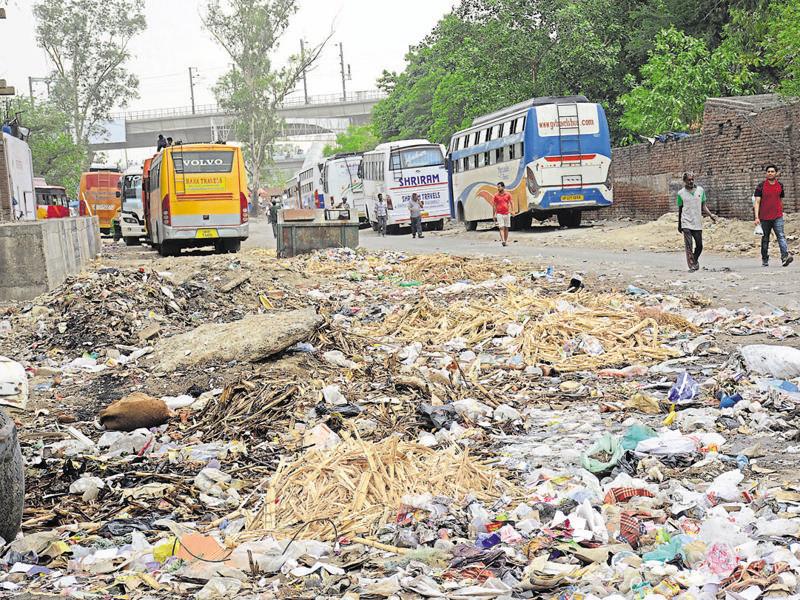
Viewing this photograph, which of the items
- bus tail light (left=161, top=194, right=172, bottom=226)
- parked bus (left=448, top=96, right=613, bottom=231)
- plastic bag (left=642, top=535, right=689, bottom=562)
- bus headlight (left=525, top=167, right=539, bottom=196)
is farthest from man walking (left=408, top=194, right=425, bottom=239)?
plastic bag (left=642, top=535, right=689, bottom=562)

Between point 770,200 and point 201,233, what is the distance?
52.6 feet

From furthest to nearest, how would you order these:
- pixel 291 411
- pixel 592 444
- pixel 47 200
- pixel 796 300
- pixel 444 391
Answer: pixel 47 200
pixel 796 300
pixel 444 391
pixel 291 411
pixel 592 444

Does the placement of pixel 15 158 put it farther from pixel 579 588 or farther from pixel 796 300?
pixel 579 588

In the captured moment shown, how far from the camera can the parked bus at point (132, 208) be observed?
122 feet

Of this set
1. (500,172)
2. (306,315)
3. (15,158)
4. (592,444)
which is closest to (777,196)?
(306,315)

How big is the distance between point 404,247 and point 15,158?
13307mm

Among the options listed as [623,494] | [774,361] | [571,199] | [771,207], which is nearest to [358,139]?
[571,199]

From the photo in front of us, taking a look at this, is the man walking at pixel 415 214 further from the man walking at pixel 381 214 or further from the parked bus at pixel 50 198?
the parked bus at pixel 50 198

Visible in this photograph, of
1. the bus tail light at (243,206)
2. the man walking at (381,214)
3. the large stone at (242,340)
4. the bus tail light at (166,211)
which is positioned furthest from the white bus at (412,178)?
the large stone at (242,340)

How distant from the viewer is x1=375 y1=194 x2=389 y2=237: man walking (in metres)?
36.9

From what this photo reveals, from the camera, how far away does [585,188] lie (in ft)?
95.8

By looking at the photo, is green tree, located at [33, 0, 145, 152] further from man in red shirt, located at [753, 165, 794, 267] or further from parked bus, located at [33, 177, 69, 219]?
man in red shirt, located at [753, 165, 794, 267]

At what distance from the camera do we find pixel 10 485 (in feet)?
16.8

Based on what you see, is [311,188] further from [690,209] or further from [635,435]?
[635,435]
